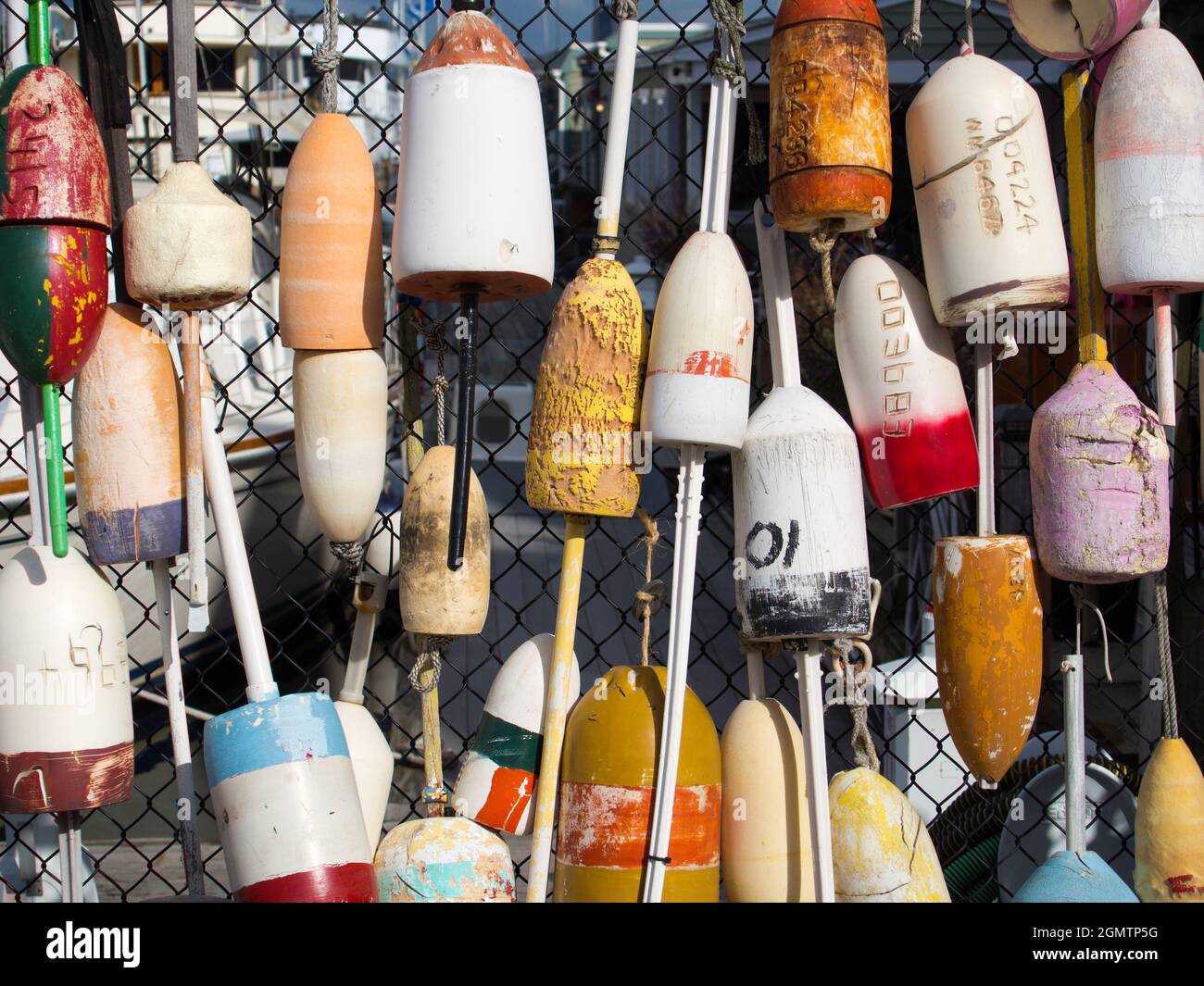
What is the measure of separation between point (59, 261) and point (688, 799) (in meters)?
1.15

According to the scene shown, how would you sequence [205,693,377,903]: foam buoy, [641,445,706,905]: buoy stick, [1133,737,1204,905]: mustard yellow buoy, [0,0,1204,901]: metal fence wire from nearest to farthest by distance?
[205,693,377,903]: foam buoy → [641,445,706,905]: buoy stick → [1133,737,1204,905]: mustard yellow buoy → [0,0,1204,901]: metal fence wire

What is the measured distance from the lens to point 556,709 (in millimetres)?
1746

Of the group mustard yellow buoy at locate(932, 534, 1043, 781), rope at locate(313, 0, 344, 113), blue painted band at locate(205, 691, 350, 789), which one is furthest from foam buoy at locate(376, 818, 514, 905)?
rope at locate(313, 0, 344, 113)

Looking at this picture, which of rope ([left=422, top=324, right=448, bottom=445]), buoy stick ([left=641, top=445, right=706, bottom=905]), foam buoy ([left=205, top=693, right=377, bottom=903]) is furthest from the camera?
rope ([left=422, top=324, right=448, bottom=445])

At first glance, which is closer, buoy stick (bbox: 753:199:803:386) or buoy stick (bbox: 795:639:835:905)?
buoy stick (bbox: 795:639:835:905)

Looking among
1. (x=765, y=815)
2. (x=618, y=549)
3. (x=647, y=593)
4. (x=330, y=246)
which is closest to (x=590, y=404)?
(x=647, y=593)

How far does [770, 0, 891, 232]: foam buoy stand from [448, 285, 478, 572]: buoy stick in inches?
18.6

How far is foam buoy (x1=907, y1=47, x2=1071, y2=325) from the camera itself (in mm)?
1686

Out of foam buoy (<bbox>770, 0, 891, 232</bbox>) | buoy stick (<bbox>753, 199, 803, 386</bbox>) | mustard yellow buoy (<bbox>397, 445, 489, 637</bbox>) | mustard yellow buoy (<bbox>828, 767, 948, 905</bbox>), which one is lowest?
mustard yellow buoy (<bbox>828, 767, 948, 905</bbox>)

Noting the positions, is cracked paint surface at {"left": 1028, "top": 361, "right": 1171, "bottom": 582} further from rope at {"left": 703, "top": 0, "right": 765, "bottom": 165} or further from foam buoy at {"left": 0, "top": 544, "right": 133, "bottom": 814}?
foam buoy at {"left": 0, "top": 544, "right": 133, "bottom": 814}

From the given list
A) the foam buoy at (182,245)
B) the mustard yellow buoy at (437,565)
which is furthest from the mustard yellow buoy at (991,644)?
the foam buoy at (182,245)

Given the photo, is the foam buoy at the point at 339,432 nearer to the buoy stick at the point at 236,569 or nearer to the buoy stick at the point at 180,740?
the buoy stick at the point at 236,569
